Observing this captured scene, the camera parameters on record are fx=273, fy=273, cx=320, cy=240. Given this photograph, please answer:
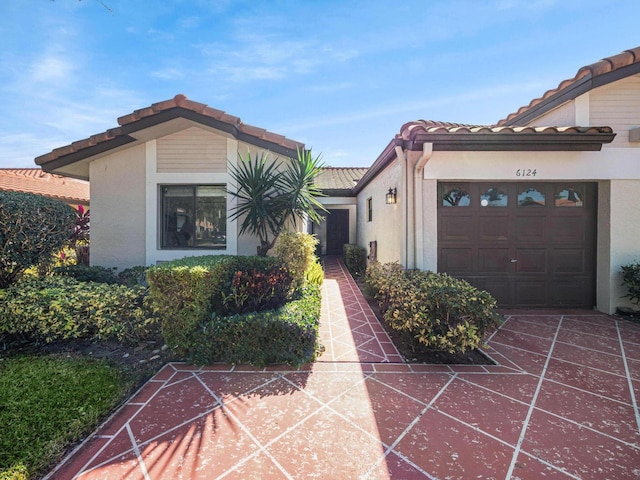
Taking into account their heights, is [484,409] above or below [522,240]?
below

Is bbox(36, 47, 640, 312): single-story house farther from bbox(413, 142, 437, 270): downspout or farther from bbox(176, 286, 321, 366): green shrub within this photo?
bbox(176, 286, 321, 366): green shrub

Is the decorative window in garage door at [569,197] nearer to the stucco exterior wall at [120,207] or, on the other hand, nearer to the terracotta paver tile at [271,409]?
the terracotta paver tile at [271,409]

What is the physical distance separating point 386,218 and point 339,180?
32.7ft

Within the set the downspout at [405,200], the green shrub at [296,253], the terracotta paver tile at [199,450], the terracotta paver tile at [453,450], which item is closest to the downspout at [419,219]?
the downspout at [405,200]

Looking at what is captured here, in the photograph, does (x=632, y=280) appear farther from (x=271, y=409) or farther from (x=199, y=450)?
(x=199, y=450)

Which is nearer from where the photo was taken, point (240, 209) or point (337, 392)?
point (337, 392)

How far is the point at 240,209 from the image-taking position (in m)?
6.89

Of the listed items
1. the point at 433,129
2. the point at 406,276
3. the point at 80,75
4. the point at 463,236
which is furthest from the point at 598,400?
the point at 80,75

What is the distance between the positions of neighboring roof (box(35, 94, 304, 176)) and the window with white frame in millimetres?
1528

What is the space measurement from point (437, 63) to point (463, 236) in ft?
17.5

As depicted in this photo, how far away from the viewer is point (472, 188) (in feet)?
21.1

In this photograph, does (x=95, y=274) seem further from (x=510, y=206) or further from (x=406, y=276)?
(x=510, y=206)

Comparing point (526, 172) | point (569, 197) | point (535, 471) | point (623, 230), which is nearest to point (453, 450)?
point (535, 471)

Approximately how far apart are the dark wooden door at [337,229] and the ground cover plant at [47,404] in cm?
1326
